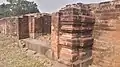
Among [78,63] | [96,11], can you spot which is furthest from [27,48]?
[96,11]

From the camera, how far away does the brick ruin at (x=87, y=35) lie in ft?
9.05

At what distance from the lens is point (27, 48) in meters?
5.93

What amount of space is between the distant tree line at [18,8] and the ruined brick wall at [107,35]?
765 inches

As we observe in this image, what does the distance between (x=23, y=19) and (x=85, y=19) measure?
14.8ft

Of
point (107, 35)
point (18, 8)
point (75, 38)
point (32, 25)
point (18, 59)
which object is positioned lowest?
point (18, 59)

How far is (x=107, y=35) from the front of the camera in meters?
2.86

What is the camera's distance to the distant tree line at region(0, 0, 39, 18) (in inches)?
856

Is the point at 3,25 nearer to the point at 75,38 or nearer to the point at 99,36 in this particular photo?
the point at 75,38

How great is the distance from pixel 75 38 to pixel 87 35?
370 mm

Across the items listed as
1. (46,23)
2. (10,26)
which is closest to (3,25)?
(10,26)

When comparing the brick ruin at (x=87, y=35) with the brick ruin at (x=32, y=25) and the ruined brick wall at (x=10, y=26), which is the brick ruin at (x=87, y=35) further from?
the ruined brick wall at (x=10, y=26)

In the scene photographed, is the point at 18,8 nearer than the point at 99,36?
No

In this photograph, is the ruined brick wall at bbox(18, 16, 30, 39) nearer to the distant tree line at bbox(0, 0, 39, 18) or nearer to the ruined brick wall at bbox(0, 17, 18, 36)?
the ruined brick wall at bbox(0, 17, 18, 36)

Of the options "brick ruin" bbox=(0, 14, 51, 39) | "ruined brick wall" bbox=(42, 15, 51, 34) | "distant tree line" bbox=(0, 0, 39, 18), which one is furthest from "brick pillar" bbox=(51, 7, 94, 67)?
"distant tree line" bbox=(0, 0, 39, 18)
